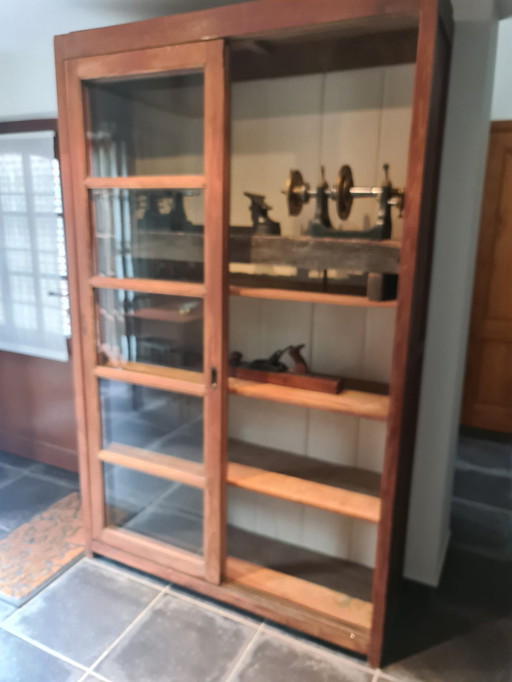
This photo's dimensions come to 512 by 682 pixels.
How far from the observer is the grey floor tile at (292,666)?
1.78 metres

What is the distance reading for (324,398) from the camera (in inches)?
72.9

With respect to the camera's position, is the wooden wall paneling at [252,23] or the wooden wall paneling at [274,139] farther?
the wooden wall paneling at [274,139]

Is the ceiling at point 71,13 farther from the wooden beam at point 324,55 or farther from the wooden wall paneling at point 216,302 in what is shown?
the wooden wall paneling at point 216,302

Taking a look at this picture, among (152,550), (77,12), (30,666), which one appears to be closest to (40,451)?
(152,550)

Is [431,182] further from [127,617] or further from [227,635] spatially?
[127,617]

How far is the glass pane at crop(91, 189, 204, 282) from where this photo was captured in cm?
196

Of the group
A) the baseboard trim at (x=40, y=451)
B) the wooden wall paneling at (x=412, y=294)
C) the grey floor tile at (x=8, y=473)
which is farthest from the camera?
the baseboard trim at (x=40, y=451)

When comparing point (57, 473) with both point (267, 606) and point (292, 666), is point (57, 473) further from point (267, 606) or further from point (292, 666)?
point (292, 666)

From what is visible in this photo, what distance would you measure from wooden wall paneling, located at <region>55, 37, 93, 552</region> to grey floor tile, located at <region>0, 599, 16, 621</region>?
377 millimetres

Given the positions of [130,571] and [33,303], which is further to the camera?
[33,303]

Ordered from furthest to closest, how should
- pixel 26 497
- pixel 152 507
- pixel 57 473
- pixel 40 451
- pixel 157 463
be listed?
pixel 40 451 → pixel 57 473 → pixel 26 497 → pixel 152 507 → pixel 157 463

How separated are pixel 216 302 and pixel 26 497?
1777mm

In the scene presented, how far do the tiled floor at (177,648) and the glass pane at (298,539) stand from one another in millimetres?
268

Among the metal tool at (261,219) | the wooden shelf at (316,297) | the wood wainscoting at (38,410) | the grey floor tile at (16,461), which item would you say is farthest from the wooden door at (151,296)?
the grey floor tile at (16,461)
